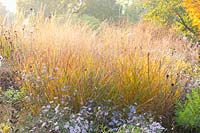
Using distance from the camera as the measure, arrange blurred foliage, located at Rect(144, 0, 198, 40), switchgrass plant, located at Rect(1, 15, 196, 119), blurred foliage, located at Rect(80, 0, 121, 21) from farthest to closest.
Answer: blurred foliage, located at Rect(80, 0, 121, 21) < blurred foliage, located at Rect(144, 0, 198, 40) < switchgrass plant, located at Rect(1, 15, 196, 119)

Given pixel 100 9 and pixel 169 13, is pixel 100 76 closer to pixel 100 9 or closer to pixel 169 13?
pixel 169 13

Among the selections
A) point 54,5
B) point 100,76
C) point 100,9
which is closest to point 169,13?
point 100,9

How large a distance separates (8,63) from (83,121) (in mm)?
2063

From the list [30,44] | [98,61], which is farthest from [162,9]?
[98,61]

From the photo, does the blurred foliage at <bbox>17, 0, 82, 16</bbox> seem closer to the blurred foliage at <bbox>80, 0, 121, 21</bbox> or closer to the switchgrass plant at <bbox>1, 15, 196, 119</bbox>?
the blurred foliage at <bbox>80, 0, 121, 21</bbox>

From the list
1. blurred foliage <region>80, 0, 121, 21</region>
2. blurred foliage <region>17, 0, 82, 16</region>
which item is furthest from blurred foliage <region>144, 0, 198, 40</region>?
blurred foliage <region>80, 0, 121, 21</region>

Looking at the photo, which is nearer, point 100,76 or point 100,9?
point 100,76

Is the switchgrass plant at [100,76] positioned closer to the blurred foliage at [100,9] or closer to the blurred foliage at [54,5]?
the blurred foliage at [54,5]

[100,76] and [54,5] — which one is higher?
[54,5]

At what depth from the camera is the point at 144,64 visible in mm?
4266

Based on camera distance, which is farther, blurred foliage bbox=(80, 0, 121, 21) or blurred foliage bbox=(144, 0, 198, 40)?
blurred foliage bbox=(80, 0, 121, 21)

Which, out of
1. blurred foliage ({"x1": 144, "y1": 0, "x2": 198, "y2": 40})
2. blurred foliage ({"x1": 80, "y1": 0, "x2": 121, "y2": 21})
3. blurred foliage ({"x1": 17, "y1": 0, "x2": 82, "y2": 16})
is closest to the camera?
blurred foliage ({"x1": 144, "y1": 0, "x2": 198, "y2": 40})

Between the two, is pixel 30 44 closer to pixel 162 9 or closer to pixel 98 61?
pixel 98 61

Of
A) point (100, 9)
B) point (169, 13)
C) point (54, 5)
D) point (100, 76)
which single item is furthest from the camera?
point (100, 9)
